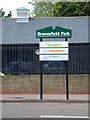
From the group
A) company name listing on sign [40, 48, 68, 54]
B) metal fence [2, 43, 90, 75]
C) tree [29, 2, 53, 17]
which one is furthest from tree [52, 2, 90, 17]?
company name listing on sign [40, 48, 68, 54]

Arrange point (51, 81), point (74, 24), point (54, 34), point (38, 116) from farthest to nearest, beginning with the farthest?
point (74, 24) → point (51, 81) → point (54, 34) → point (38, 116)

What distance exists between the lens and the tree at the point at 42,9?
6581cm

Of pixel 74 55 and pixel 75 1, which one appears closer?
pixel 74 55

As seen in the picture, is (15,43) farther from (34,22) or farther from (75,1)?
(75,1)

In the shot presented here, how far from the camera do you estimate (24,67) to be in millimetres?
19641

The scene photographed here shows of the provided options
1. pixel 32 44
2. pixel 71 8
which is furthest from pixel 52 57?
pixel 71 8

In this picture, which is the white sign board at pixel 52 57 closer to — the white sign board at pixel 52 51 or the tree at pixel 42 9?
the white sign board at pixel 52 51

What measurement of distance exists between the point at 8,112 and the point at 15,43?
27.9 ft

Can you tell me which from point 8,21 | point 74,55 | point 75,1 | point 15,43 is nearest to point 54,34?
point 74,55

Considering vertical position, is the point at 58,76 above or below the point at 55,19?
below

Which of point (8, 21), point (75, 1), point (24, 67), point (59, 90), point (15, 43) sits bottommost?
point (59, 90)

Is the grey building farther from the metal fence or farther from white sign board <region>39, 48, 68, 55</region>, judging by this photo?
white sign board <region>39, 48, 68, 55</region>

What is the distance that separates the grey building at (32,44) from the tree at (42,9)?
140 feet

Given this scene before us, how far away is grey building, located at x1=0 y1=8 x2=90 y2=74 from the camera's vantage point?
1938 cm
